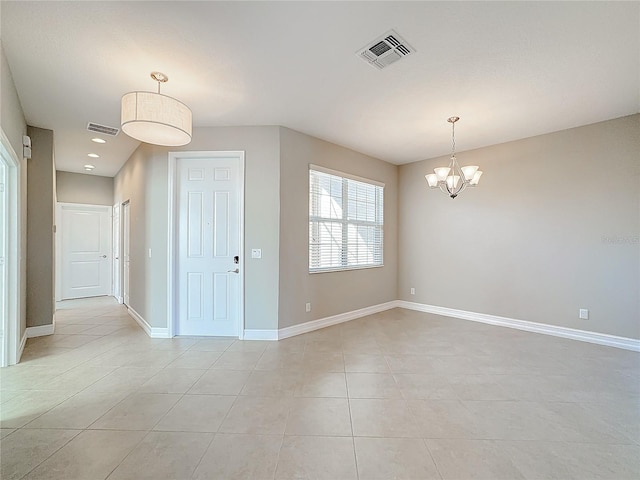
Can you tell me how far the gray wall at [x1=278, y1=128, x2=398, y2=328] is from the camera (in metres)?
3.60

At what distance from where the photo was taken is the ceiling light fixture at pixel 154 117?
2029 millimetres

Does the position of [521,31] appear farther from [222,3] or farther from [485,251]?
[485,251]

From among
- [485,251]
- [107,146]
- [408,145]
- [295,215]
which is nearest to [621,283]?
[485,251]

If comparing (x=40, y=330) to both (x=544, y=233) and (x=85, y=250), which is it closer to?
(x=85, y=250)

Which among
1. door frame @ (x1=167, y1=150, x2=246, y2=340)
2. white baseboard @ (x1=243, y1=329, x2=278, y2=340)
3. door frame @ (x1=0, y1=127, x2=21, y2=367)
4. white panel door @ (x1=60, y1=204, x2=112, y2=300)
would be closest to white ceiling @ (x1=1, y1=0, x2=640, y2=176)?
door frame @ (x1=167, y1=150, x2=246, y2=340)

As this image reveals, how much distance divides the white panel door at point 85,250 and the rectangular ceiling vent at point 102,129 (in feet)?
11.5

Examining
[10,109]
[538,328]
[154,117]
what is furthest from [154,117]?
[538,328]

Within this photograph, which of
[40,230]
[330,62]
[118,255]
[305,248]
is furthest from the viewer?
[118,255]

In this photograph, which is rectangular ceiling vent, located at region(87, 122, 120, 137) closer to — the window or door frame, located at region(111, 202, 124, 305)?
door frame, located at region(111, 202, 124, 305)

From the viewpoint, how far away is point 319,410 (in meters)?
2.04

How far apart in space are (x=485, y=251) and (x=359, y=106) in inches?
121

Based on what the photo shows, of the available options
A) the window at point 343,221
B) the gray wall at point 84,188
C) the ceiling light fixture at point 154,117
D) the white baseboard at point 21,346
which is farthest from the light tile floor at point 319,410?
the gray wall at point 84,188

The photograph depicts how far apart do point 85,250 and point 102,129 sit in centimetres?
403

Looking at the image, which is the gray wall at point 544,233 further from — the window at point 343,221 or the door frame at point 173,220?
the door frame at point 173,220
